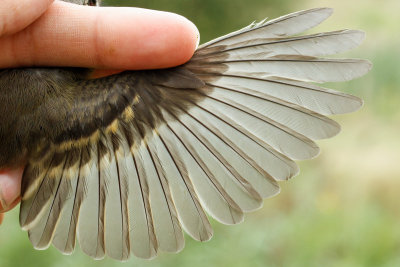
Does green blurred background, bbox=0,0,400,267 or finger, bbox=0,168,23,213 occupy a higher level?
finger, bbox=0,168,23,213

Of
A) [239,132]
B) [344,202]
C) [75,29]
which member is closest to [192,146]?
[239,132]

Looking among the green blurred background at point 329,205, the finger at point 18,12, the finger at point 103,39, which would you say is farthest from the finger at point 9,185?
the green blurred background at point 329,205

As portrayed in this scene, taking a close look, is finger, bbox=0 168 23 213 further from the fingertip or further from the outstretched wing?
the fingertip

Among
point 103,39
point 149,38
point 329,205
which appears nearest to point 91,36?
point 103,39

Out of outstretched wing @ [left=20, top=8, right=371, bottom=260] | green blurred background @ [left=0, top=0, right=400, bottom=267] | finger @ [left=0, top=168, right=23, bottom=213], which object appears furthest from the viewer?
green blurred background @ [left=0, top=0, right=400, bottom=267]

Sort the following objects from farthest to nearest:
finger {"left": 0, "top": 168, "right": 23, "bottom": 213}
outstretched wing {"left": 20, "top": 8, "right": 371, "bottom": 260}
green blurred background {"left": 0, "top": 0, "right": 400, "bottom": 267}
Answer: green blurred background {"left": 0, "top": 0, "right": 400, "bottom": 267}, finger {"left": 0, "top": 168, "right": 23, "bottom": 213}, outstretched wing {"left": 20, "top": 8, "right": 371, "bottom": 260}

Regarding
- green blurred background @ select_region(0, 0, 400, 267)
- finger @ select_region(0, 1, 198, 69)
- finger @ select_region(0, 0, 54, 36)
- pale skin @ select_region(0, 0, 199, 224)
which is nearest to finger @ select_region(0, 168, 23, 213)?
pale skin @ select_region(0, 0, 199, 224)

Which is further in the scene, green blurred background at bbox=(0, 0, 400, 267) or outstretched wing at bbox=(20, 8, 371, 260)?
green blurred background at bbox=(0, 0, 400, 267)

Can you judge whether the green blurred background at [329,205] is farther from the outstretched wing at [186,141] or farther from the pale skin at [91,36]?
the pale skin at [91,36]
